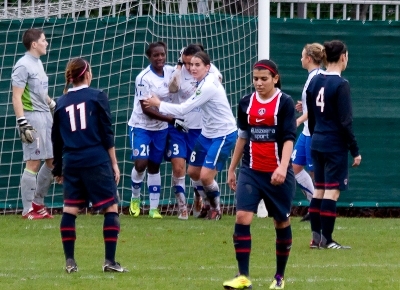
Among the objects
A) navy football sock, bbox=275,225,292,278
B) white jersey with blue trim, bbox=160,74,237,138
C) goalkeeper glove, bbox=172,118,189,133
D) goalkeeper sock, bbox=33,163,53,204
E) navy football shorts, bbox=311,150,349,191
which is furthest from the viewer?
goalkeeper sock, bbox=33,163,53,204

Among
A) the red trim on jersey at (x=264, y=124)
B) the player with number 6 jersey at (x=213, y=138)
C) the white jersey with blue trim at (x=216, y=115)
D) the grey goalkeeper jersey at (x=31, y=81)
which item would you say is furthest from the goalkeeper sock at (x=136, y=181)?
the red trim on jersey at (x=264, y=124)

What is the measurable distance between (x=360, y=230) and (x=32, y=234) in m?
3.84

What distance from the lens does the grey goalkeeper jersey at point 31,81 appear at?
12.1 metres

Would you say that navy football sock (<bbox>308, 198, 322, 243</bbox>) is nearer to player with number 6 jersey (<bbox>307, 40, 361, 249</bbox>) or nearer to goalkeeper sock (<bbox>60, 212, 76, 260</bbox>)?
player with number 6 jersey (<bbox>307, 40, 361, 249</bbox>)

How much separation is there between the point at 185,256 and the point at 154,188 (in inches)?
131

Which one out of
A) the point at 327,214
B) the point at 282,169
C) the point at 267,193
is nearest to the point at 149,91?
the point at 327,214

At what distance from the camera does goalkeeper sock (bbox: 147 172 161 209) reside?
41.6ft

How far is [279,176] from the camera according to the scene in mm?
7461

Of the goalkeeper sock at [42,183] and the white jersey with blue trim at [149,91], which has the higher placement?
the white jersey with blue trim at [149,91]

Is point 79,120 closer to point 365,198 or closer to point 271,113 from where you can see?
point 271,113

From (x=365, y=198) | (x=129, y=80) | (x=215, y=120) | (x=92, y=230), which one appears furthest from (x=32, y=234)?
(x=365, y=198)

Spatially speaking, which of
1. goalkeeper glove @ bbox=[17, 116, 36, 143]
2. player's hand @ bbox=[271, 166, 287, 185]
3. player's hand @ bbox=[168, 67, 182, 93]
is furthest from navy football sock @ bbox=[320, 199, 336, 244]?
goalkeeper glove @ bbox=[17, 116, 36, 143]

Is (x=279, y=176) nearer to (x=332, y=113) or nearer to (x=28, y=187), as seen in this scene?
(x=332, y=113)

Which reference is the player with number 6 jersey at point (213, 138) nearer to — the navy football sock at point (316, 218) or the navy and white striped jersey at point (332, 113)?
the navy and white striped jersey at point (332, 113)
